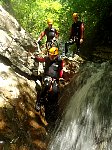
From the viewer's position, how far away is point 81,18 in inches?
687

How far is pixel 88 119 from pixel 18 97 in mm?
2268

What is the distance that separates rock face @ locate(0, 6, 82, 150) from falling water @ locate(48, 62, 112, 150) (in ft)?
2.18

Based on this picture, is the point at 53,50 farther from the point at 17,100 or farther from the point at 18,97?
the point at 17,100

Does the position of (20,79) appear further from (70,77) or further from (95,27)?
(95,27)

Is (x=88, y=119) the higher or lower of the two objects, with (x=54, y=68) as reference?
lower

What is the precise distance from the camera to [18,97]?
840 cm

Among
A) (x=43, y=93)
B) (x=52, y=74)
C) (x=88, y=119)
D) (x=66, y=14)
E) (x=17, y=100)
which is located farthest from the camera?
(x=66, y=14)

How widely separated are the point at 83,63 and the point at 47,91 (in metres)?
3.86

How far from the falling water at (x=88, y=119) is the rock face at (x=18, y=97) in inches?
26.1

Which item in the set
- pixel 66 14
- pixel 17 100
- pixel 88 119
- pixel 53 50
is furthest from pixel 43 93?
pixel 66 14

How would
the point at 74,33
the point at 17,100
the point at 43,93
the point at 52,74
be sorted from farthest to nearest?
the point at 74,33 < the point at 52,74 < the point at 43,93 < the point at 17,100

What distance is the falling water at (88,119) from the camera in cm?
805

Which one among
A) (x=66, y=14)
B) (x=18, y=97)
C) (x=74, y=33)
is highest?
(x=66, y=14)

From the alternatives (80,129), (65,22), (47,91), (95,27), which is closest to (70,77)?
(47,91)
